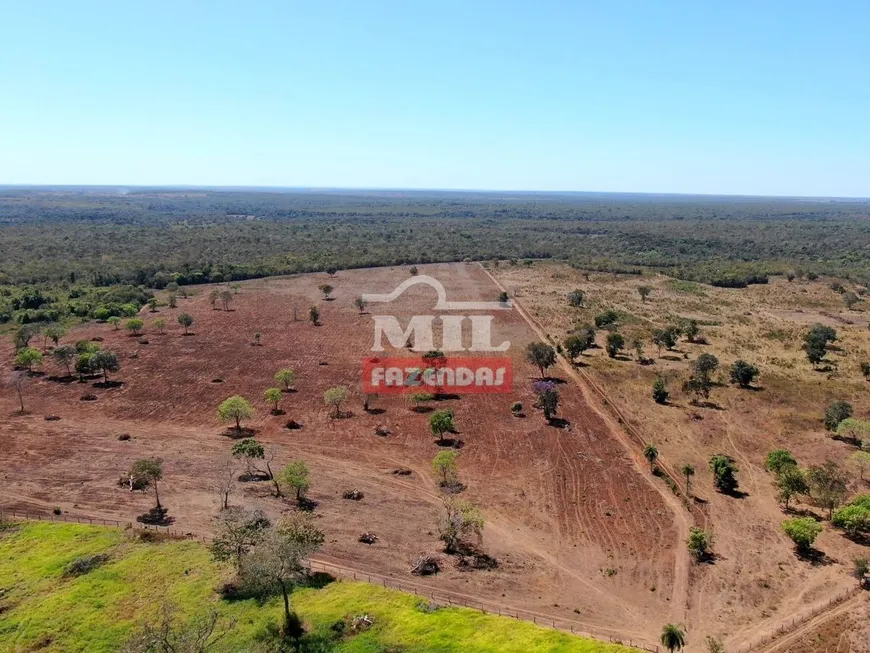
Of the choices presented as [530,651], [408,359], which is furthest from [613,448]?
[408,359]

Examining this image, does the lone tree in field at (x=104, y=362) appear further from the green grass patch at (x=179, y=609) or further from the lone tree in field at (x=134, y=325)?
the green grass patch at (x=179, y=609)

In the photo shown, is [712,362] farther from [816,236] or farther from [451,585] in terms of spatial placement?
[816,236]

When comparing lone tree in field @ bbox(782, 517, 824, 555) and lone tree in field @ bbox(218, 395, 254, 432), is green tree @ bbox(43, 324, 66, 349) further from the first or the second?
lone tree in field @ bbox(782, 517, 824, 555)

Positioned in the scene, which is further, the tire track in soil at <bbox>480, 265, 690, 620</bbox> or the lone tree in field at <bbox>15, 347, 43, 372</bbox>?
the lone tree in field at <bbox>15, 347, 43, 372</bbox>

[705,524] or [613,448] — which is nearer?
[705,524]

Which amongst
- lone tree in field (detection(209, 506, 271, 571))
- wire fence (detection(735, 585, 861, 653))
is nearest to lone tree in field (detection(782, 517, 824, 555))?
wire fence (detection(735, 585, 861, 653))

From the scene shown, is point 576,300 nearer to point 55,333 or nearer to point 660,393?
point 660,393
